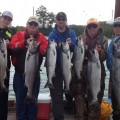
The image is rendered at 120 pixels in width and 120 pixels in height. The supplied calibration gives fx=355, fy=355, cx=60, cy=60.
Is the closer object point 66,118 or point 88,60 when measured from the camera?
point 88,60

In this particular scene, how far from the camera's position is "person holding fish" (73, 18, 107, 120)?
21.7 feet

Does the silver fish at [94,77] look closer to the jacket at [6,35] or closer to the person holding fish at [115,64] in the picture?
the person holding fish at [115,64]

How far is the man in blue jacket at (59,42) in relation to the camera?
22.1 ft

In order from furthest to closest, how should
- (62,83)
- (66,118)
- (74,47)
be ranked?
(66,118), (62,83), (74,47)

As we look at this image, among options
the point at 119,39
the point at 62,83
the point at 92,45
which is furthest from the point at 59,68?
the point at 119,39

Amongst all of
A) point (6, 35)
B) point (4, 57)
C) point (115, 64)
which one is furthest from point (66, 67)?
point (6, 35)

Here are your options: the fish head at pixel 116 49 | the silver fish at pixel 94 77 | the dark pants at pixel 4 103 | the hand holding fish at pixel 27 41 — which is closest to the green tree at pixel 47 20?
the hand holding fish at pixel 27 41

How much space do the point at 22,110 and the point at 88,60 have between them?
63.3 inches

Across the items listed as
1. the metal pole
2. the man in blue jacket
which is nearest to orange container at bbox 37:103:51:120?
the man in blue jacket

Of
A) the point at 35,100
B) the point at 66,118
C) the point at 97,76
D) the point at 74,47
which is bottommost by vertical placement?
the point at 66,118

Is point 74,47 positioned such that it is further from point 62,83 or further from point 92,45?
point 62,83

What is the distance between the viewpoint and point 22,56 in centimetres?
676

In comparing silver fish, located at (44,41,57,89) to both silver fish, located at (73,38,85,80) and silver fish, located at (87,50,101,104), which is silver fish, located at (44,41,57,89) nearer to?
silver fish, located at (73,38,85,80)

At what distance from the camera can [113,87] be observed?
6766mm
